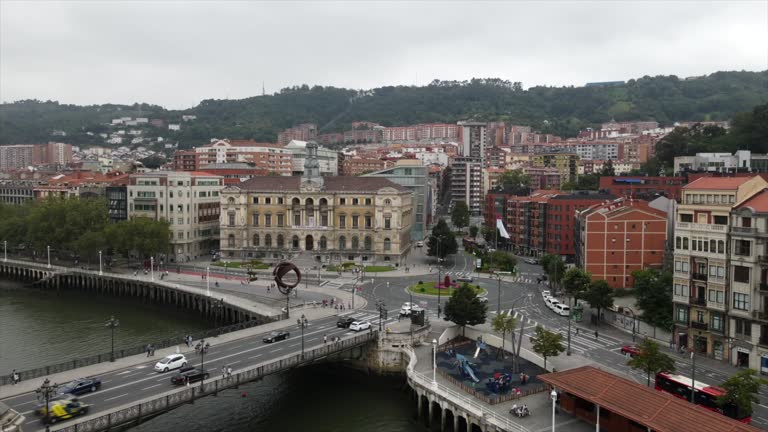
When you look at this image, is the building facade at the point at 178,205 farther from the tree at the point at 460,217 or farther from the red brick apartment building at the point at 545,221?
the tree at the point at 460,217

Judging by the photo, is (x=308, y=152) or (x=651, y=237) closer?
(x=651, y=237)

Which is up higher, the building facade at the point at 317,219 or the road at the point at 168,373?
the building facade at the point at 317,219

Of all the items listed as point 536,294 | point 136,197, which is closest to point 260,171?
point 136,197

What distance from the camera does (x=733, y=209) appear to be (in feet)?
196

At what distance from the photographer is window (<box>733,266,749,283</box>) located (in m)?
57.9

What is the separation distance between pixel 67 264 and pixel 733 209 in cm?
11004

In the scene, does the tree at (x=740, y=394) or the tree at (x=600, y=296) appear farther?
the tree at (x=600, y=296)

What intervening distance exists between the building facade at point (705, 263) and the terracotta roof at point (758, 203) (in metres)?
1.58

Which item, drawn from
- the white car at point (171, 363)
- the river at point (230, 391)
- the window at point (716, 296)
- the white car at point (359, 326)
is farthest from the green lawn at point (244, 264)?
the window at point (716, 296)

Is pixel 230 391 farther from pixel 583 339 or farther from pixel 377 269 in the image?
pixel 377 269

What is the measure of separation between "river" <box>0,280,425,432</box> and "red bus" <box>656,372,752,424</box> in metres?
19.8

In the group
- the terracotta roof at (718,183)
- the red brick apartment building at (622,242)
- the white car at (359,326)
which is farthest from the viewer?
the red brick apartment building at (622,242)

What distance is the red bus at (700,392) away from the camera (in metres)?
43.2

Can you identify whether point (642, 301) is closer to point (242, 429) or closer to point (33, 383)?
point (242, 429)
